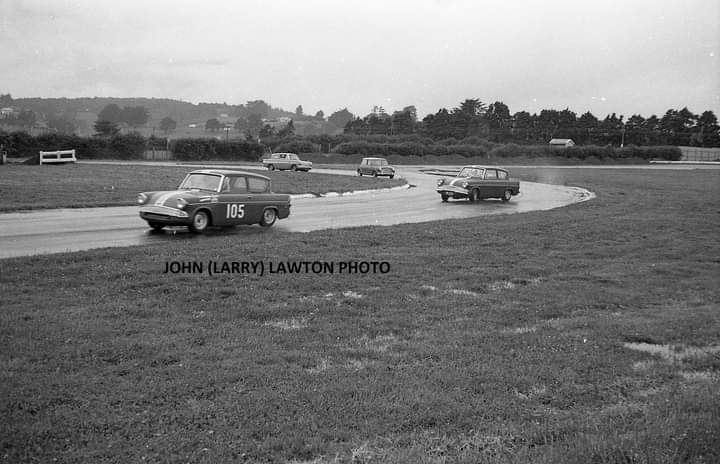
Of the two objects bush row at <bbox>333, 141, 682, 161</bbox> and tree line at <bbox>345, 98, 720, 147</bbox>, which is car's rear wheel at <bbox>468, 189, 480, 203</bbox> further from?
tree line at <bbox>345, 98, 720, 147</bbox>

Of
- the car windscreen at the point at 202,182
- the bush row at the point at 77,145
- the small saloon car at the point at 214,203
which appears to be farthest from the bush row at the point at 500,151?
the car windscreen at the point at 202,182

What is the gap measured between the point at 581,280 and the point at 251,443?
7.59m

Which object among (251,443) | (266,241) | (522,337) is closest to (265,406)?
(251,443)

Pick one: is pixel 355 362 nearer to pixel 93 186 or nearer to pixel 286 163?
pixel 93 186

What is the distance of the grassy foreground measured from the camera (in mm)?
4074

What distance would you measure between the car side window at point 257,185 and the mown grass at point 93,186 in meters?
6.85

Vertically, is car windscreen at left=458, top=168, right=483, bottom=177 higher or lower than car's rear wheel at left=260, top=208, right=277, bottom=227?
higher

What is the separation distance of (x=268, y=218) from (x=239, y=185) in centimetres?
128

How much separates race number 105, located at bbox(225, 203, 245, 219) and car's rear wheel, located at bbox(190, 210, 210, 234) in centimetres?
54

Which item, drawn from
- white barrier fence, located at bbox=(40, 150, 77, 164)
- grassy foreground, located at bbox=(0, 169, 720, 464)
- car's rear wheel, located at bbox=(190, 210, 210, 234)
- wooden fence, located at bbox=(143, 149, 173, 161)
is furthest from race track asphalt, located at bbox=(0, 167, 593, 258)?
wooden fence, located at bbox=(143, 149, 173, 161)

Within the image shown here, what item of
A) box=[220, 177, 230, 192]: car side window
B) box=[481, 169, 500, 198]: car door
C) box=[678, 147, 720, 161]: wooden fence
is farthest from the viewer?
box=[678, 147, 720, 161]: wooden fence

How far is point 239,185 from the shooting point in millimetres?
15414

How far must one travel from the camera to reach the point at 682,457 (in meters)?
3.92

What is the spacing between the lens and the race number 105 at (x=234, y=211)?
48.6 feet
